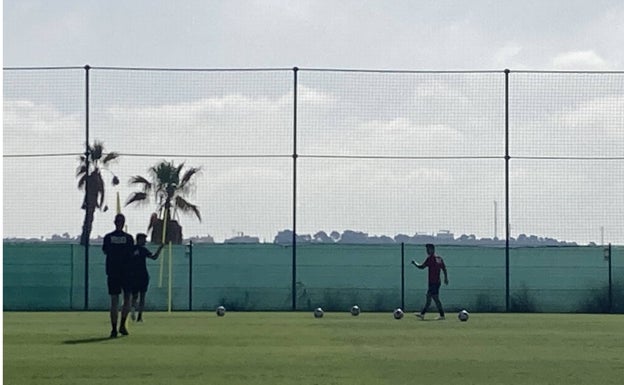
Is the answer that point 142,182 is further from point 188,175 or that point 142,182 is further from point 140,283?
point 140,283

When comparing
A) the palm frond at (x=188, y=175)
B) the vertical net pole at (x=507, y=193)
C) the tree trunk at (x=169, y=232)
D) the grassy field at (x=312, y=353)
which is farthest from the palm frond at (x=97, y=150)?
the vertical net pole at (x=507, y=193)

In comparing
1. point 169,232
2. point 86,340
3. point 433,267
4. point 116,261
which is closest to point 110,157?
point 169,232

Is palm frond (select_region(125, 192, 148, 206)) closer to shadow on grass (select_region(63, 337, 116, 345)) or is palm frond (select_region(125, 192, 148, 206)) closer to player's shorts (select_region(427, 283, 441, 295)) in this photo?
player's shorts (select_region(427, 283, 441, 295))

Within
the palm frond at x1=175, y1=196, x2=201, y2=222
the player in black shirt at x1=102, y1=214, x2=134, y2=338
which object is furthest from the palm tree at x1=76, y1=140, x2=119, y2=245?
the player in black shirt at x1=102, y1=214, x2=134, y2=338

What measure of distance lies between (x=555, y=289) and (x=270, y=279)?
7.55m

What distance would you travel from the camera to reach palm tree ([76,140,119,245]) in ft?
107

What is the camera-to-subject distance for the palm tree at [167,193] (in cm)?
3472

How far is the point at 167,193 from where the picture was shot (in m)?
40.6

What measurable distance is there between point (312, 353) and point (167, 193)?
2478 cm

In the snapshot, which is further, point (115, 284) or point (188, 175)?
point (188, 175)

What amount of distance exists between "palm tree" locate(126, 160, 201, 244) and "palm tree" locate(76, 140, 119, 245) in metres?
0.99

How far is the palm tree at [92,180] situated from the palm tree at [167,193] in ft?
3.25

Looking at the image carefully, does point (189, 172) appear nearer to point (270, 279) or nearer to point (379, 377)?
point (270, 279)

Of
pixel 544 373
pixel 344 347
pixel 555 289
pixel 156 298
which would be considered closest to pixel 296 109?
pixel 156 298
